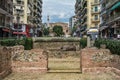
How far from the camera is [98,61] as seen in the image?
22344 millimetres

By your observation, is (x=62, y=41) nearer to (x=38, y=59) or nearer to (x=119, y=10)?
(x=119, y=10)

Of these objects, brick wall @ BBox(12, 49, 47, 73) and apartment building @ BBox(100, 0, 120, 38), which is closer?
Answer: brick wall @ BBox(12, 49, 47, 73)

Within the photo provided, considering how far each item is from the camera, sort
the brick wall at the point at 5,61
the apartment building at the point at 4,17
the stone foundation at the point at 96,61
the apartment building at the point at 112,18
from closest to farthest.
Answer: the brick wall at the point at 5,61 < the stone foundation at the point at 96,61 < the apartment building at the point at 112,18 < the apartment building at the point at 4,17

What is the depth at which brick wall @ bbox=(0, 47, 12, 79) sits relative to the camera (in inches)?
771

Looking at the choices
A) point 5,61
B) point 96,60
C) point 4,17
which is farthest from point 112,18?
point 5,61

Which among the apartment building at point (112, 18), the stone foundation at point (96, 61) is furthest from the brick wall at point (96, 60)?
the apartment building at point (112, 18)

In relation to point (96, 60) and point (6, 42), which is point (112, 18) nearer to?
point (6, 42)

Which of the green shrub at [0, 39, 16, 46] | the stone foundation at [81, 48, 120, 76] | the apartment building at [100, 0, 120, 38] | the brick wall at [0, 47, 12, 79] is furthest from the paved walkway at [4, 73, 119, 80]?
the apartment building at [100, 0, 120, 38]

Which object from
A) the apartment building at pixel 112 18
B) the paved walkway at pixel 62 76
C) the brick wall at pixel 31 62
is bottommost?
the paved walkway at pixel 62 76

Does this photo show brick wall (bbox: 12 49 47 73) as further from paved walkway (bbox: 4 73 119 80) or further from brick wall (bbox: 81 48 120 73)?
brick wall (bbox: 81 48 120 73)

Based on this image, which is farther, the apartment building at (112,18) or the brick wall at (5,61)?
the apartment building at (112,18)

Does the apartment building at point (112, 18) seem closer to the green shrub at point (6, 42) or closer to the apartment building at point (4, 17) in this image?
the apartment building at point (4, 17)

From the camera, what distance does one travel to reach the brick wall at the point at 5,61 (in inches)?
771

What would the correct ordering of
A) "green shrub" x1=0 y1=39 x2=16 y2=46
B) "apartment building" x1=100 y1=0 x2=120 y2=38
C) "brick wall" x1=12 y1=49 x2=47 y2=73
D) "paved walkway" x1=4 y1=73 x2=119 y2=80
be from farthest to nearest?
"apartment building" x1=100 y1=0 x2=120 y2=38 < "green shrub" x1=0 y1=39 x2=16 y2=46 < "brick wall" x1=12 y1=49 x2=47 y2=73 < "paved walkway" x1=4 y1=73 x2=119 y2=80
